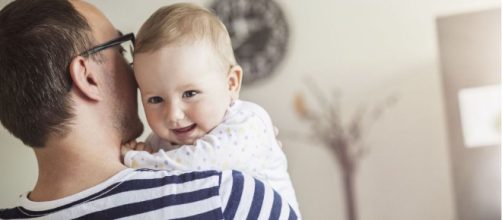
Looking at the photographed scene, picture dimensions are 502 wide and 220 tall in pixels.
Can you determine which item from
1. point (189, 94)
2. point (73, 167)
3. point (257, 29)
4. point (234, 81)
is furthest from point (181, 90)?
point (257, 29)

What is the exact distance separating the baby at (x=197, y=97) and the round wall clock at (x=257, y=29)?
2.00 m

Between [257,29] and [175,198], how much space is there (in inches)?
93.0

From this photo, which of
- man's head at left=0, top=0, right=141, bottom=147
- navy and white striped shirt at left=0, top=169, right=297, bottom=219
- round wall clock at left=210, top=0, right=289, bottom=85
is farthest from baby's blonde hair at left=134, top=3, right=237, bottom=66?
round wall clock at left=210, top=0, right=289, bottom=85

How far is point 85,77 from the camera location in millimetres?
879

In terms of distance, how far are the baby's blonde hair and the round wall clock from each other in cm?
200

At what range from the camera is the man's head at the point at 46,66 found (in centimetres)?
85

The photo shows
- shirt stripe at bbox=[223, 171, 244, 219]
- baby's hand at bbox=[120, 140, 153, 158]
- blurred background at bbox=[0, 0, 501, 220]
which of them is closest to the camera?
shirt stripe at bbox=[223, 171, 244, 219]

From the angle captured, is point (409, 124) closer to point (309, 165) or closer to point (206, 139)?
point (309, 165)

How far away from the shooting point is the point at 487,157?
8.77 ft

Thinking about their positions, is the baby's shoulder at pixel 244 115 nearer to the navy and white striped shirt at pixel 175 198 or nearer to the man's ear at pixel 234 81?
the man's ear at pixel 234 81

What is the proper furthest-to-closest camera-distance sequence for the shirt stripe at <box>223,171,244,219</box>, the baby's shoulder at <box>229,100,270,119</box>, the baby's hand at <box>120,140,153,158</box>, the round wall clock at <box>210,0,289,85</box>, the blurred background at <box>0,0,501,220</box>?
the round wall clock at <box>210,0,289,85</box>, the blurred background at <box>0,0,501,220</box>, the baby's shoulder at <box>229,100,270,119</box>, the baby's hand at <box>120,140,153,158</box>, the shirt stripe at <box>223,171,244,219</box>

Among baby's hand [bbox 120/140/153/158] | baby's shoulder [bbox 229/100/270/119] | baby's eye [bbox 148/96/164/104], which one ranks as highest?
baby's eye [bbox 148/96/164/104]

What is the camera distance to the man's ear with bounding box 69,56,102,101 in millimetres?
870

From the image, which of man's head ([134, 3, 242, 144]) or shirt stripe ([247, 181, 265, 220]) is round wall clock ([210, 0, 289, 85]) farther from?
shirt stripe ([247, 181, 265, 220])
